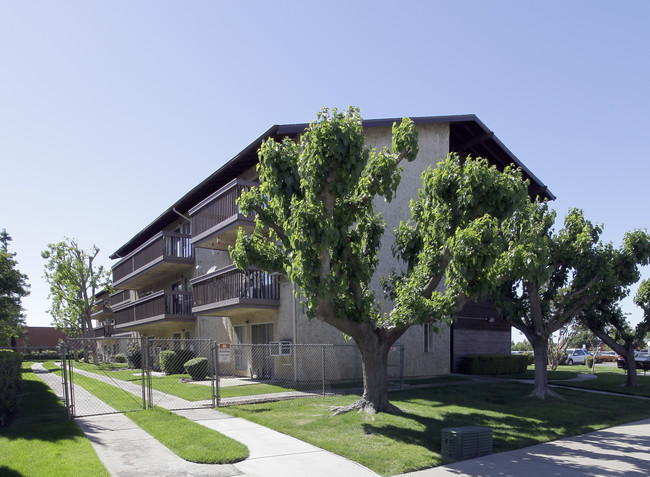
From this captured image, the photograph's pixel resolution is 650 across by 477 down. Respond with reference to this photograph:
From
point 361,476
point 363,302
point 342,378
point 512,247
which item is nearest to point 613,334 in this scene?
point 342,378

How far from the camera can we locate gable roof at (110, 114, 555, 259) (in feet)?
65.9

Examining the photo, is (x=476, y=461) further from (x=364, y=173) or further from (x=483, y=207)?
(x=364, y=173)

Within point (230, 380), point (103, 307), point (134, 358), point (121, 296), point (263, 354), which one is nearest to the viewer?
point (230, 380)

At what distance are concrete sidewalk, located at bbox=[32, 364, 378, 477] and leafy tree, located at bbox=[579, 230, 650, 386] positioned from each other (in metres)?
10.4

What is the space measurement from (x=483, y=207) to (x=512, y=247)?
1.01 metres

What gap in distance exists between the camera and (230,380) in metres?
20.7

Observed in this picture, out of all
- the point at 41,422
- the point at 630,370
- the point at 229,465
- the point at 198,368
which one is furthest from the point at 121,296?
the point at 229,465

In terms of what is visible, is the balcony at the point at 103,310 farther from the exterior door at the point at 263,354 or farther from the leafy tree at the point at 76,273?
the exterior door at the point at 263,354

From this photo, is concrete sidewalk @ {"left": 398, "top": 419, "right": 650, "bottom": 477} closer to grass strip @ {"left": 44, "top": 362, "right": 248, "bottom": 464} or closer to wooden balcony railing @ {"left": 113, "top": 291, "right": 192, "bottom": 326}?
grass strip @ {"left": 44, "top": 362, "right": 248, "bottom": 464}

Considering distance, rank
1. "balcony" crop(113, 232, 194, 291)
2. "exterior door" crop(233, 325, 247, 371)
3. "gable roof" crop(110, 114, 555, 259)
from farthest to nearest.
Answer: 1. "balcony" crop(113, 232, 194, 291)
2. "exterior door" crop(233, 325, 247, 371)
3. "gable roof" crop(110, 114, 555, 259)

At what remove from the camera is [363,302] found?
1121cm

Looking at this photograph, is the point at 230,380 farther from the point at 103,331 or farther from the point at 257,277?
the point at 103,331

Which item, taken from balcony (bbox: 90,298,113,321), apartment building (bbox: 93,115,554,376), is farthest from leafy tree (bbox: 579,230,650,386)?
balcony (bbox: 90,298,113,321)

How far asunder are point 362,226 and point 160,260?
1799 cm
